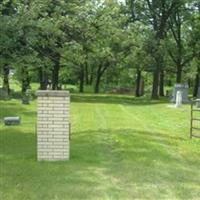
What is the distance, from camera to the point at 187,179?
9250 millimetres

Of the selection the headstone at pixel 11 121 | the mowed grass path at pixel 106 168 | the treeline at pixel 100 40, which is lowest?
the mowed grass path at pixel 106 168

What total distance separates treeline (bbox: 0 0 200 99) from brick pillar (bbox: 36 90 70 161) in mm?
3128

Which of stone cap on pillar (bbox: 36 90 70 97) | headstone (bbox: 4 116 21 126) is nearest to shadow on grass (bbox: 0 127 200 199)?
stone cap on pillar (bbox: 36 90 70 97)

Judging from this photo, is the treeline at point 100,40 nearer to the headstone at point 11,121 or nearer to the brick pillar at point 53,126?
the headstone at point 11,121

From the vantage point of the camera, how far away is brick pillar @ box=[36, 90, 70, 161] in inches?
424

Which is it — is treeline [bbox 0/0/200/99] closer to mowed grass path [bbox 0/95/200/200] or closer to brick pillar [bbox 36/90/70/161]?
mowed grass path [bbox 0/95/200/200]

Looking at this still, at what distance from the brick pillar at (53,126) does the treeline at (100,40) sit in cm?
313

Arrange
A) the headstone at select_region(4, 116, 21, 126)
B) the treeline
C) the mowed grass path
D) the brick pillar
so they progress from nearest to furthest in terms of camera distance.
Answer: the mowed grass path, the brick pillar, the treeline, the headstone at select_region(4, 116, 21, 126)

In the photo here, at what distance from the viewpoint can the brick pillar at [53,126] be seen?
A: 1078 centimetres

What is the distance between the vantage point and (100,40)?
66.5 ft

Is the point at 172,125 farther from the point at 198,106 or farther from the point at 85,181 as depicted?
the point at 85,181

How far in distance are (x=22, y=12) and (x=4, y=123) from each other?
5.71 m

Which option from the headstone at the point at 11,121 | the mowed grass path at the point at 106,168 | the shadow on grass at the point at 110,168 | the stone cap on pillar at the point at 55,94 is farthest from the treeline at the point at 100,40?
the stone cap on pillar at the point at 55,94

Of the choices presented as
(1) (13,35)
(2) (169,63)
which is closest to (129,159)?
(1) (13,35)
